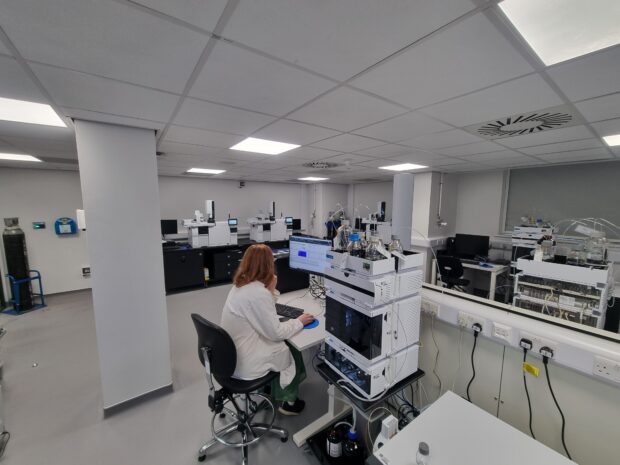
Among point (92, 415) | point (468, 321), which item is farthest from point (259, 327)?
point (92, 415)

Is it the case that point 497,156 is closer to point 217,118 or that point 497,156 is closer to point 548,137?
point 548,137

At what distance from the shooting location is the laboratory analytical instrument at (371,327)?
127 cm

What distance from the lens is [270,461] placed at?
5.41 ft

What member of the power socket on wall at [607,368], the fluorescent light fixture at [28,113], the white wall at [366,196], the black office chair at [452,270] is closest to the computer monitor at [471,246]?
the black office chair at [452,270]

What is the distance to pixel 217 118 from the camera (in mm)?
1840

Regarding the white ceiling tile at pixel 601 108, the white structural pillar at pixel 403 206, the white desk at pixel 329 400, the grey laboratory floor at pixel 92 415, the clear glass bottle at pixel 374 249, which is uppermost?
the white ceiling tile at pixel 601 108

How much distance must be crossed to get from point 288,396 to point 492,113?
246 cm

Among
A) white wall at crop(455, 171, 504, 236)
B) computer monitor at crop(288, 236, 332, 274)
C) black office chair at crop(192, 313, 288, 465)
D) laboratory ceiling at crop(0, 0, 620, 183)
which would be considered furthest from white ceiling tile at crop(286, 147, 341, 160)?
white wall at crop(455, 171, 504, 236)

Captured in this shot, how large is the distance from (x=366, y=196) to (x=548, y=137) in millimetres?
4584

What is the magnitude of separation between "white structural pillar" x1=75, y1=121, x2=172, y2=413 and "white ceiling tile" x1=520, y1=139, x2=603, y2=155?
3.88 m

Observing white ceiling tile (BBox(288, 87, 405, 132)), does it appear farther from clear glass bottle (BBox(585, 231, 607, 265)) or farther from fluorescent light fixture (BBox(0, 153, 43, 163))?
fluorescent light fixture (BBox(0, 153, 43, 163))

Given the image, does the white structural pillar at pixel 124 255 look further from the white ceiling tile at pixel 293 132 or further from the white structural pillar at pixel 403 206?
the white structural pillar at pixel 403 206

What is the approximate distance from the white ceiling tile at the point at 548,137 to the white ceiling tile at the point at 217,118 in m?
2.36

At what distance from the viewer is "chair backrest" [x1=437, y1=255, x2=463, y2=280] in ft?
12.8
